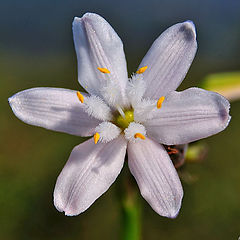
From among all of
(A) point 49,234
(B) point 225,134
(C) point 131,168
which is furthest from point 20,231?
(C) point 131,168

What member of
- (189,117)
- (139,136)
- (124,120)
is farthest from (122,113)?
(189,117)

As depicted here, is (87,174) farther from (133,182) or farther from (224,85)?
(224,85)

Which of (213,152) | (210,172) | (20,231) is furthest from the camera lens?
(213,152)

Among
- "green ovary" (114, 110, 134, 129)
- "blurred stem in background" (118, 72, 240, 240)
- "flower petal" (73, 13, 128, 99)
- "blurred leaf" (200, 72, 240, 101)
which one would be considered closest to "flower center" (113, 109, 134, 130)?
"green ovary" (114, 110, 134, 129)

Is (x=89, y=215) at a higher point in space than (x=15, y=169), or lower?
lower

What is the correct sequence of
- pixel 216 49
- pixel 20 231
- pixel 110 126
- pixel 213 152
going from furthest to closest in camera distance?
→ pixel 216 49 → pixel 213 152 → pixel 20 231 → pixel 110 126

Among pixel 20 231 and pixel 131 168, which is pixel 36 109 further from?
pixel 20 231
